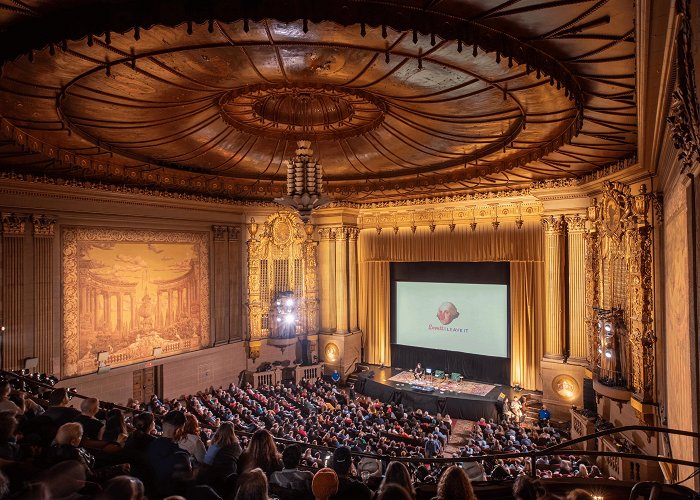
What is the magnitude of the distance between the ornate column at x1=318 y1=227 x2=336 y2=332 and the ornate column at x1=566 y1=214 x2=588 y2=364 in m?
8.73

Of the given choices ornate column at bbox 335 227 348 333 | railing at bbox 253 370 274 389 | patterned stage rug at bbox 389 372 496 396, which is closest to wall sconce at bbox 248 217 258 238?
ornate column at bbox 335 227 348 333

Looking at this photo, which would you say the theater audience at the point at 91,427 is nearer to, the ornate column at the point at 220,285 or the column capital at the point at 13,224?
the column capital at the point at 13,224

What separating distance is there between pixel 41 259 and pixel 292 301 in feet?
27.2

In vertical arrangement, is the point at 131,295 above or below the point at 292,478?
above

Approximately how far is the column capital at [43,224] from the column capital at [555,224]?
13802 millimetres

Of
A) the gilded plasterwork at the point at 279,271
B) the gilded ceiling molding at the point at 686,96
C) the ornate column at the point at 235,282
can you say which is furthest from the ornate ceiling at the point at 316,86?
the gilded plasterwork at the point at 279,271

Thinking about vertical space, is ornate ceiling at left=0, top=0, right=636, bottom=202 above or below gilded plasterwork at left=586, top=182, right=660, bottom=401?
above

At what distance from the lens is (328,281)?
59.5 feet

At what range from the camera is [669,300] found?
757cm

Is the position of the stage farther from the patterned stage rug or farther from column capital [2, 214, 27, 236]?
column capital [2, 214, 27, 236]

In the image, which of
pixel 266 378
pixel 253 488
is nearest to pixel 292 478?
pixel 253 488

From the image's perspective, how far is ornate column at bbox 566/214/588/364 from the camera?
Answer: 12.6 m

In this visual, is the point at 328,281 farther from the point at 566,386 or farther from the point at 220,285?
the point at 566,386

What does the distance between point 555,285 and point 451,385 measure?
4945mm
